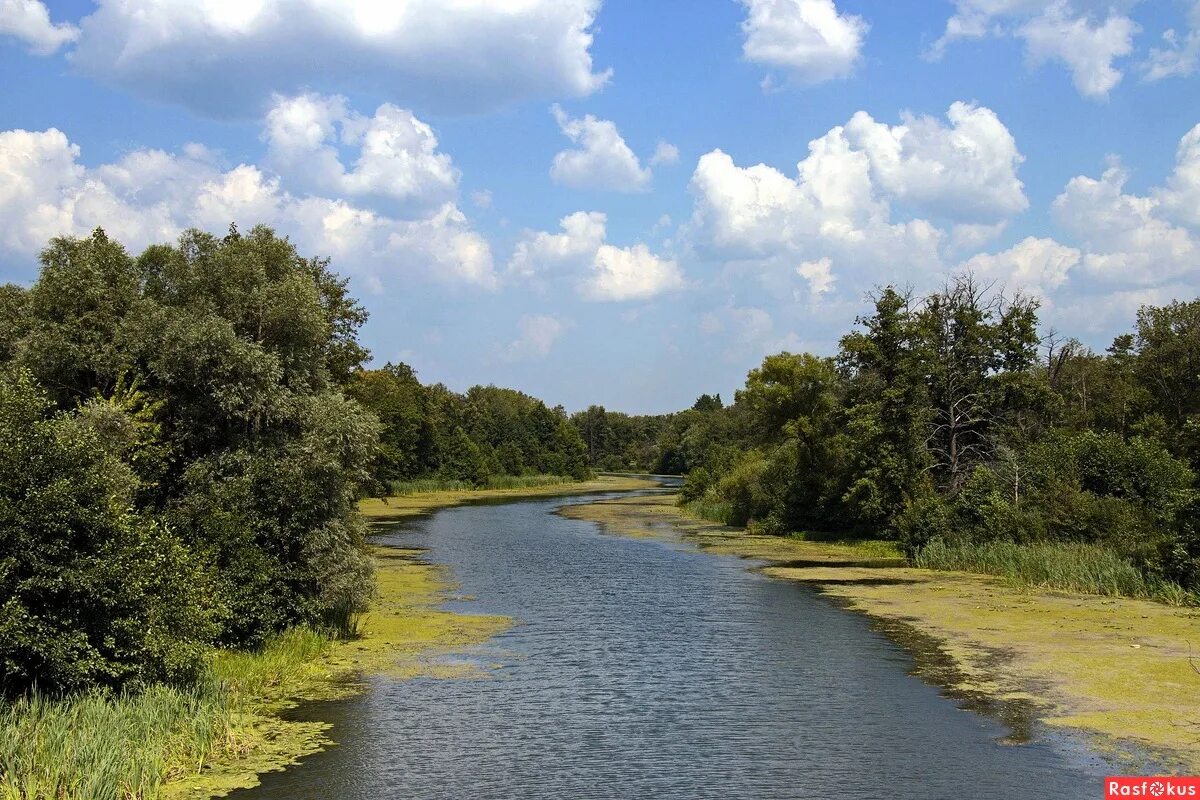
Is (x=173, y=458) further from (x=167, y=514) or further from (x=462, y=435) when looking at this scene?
(x=462, y=435)

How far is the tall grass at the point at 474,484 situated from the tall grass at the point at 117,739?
90111 mm

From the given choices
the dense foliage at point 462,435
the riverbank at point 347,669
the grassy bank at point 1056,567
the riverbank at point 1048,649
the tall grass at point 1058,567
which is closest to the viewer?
the riverbank at point 347,669

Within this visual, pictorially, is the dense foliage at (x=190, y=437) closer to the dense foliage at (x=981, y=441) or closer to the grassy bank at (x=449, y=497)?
the dense foliage at (x=981, y=441)

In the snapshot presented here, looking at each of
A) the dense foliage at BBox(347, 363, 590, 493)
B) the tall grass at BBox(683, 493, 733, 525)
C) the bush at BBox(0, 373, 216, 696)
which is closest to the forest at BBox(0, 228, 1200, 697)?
the bush at BBox(0, 373, 216, 696)

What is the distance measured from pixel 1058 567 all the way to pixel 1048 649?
39.8 ft

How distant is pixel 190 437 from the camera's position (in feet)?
79.7

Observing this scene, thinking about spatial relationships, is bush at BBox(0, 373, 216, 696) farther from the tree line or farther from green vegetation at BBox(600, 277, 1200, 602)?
green vegetation at BBox(600, 277, 1200, 602)

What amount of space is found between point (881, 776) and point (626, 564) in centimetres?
3008

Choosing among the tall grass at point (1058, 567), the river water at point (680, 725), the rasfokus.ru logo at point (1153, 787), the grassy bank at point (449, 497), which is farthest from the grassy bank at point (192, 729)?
the grassy bank at point (449, 497)

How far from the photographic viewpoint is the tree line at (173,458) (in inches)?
628

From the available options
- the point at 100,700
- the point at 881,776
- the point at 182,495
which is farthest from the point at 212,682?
the point at 881,776

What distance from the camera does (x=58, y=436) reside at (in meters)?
16.2

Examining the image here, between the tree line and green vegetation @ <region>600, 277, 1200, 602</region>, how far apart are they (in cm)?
2608

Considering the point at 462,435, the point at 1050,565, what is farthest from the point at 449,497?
the point at 1050,565
